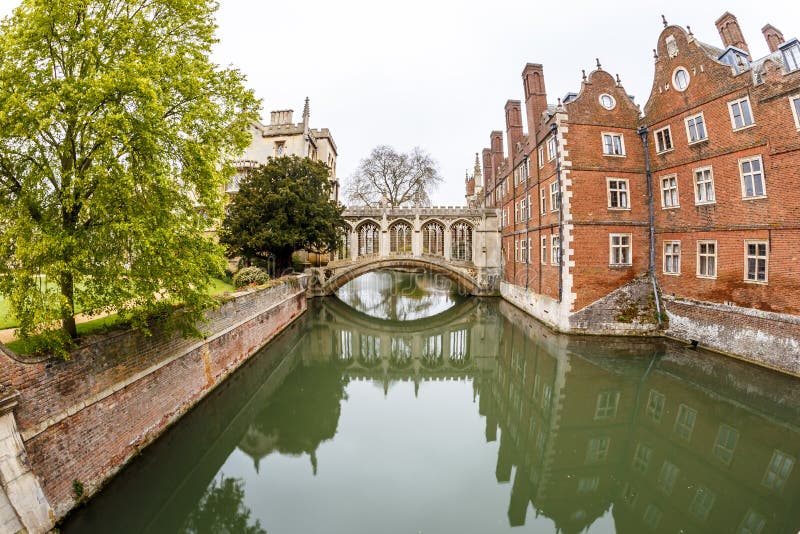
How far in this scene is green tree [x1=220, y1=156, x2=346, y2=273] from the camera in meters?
19.8

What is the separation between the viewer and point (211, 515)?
5.92 m

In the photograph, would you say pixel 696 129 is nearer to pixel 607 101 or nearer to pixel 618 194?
pixel 618 194

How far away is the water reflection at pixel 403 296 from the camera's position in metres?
25.9

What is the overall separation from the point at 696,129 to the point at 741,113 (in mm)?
1623

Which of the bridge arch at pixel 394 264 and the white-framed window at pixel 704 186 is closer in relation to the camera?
the white-framed window at pixel 704 186

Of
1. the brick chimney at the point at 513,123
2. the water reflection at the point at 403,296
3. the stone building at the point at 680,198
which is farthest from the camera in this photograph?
the water reflection at the point at 403,296

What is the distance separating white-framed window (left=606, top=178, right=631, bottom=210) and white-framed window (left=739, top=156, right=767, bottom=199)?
4.17m

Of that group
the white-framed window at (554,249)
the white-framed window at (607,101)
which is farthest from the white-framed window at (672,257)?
the white-framed window at (607,101)

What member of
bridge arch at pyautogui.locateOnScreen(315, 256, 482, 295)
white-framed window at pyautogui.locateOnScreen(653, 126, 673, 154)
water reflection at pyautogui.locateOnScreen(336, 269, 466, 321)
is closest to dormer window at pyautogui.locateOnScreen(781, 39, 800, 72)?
white-framed window at pyautogui.locateOnScreen(653, 126, 673, 154)

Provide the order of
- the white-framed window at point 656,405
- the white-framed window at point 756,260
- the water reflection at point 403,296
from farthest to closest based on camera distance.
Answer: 1. the water reflection at point 403,296
2. the white-framed window at point 756,260
3. the white-framed window at point 656,405

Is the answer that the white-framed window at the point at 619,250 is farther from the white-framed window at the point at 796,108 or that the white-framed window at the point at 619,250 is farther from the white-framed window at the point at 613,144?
the white-framed window at the point at 796,108

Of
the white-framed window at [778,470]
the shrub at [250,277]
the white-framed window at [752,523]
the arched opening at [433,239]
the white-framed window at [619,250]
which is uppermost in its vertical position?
the arched opening at [433,239]

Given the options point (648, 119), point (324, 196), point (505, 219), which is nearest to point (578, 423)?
point (648, 119)

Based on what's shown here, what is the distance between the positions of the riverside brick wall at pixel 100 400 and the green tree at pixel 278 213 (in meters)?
10.4
